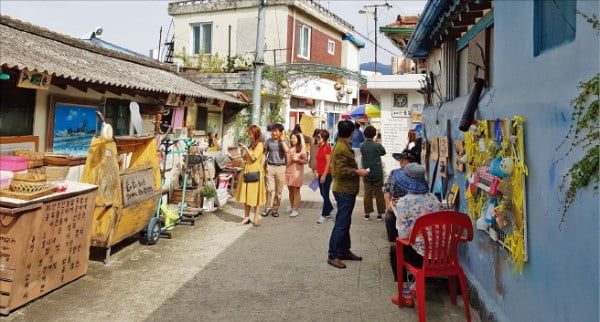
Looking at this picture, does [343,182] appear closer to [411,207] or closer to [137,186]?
[411,207]

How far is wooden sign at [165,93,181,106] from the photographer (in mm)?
8656

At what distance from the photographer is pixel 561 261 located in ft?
8.46

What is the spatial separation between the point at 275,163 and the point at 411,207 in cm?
442

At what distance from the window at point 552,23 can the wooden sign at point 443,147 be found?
266cm

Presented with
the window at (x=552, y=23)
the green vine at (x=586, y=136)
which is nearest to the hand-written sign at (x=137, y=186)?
the window at (x=552, y=23)

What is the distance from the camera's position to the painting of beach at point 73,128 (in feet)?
20.9

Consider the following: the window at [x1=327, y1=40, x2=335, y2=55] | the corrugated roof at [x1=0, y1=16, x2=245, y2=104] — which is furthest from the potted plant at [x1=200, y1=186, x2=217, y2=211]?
the window at [x1=327, y1=40, x2=335, y2=55]

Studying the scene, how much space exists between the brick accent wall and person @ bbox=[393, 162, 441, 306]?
1558cm

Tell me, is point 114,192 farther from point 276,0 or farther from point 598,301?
point 276,0

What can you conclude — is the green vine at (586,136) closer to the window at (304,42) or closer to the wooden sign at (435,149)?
the wooden sign at (435,149)

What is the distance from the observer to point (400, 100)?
44.3ft

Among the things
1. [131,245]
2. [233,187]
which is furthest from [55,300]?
[233,187]

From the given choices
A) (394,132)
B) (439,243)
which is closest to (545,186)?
(439,243)

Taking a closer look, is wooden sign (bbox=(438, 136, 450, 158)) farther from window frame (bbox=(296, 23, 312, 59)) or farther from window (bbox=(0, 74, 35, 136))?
window frame (bbox=(296, 23, 312, 59))
